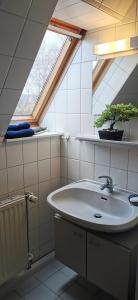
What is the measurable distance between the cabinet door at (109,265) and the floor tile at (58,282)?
44cm

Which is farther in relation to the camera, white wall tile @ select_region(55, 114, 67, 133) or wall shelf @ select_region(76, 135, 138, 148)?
white wall tile @ select_region(55, 114, 67, 133)

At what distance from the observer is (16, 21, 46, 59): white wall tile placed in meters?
1.19

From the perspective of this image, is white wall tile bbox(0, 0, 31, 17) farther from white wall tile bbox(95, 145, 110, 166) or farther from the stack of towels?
white wall tile bbox(95, 145, 110, 166)

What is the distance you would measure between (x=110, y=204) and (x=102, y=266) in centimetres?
42

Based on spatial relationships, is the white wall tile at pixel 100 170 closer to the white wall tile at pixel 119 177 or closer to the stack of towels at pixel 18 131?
the white wall tile at pixel 119 177

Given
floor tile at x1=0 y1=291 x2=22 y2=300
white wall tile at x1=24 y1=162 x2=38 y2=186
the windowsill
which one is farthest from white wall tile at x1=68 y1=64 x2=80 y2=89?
floor tile at x1=0 y1=291 x2=22 y2=300

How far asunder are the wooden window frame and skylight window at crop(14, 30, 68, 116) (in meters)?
0.03

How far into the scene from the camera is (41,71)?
212 centimetres

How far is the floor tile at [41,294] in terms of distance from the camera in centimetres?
187

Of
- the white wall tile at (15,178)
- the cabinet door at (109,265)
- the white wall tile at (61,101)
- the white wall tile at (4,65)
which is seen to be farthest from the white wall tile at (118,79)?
the cabinet door at (109,265)

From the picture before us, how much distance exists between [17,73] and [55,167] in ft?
3.51

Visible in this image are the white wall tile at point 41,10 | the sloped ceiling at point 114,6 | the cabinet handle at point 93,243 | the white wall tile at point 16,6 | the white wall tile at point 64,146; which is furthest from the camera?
the white wall tile at point 64,146

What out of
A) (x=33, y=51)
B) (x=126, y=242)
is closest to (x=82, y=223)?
(x=126, y=242)

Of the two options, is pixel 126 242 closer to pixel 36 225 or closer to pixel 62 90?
pixel 36 225
